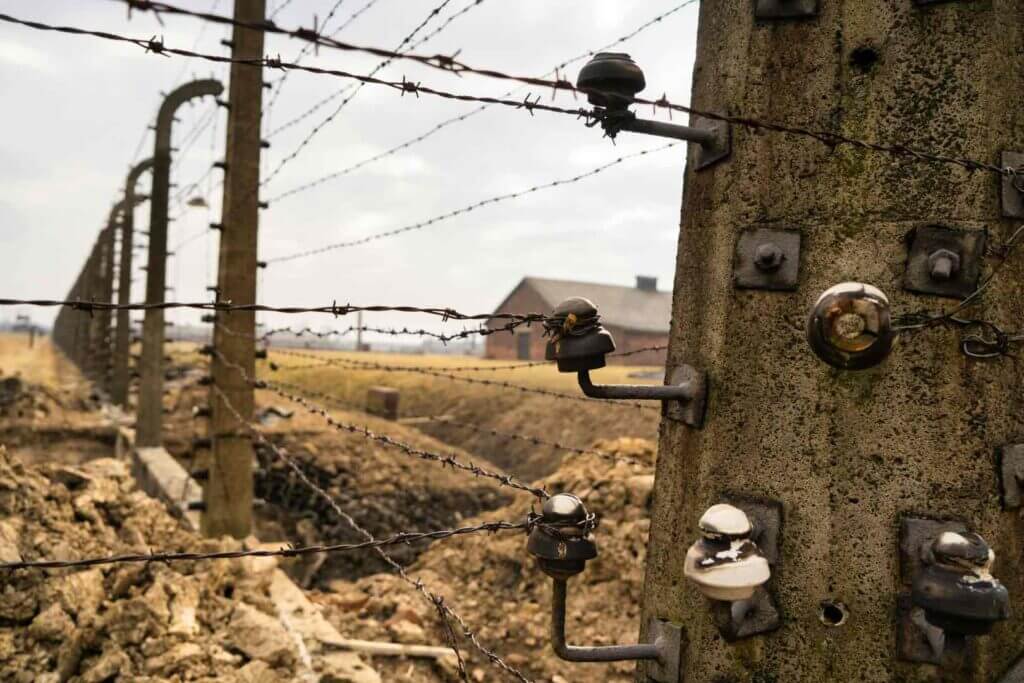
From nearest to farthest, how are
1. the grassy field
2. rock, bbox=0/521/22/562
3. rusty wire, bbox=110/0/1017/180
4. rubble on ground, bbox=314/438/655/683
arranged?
rusty wire, bbox=110/0/1017/180 → rock, bbox=0/521/22/562 → rubble on ground, bbox=314/438/655/683 → the grassy field

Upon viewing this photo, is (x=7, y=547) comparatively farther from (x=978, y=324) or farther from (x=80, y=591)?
(x=978, y=324)

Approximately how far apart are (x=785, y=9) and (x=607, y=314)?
150 ft

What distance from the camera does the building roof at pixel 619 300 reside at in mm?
47188

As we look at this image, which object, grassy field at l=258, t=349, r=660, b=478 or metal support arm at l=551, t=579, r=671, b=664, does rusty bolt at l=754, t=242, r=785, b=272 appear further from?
grassy field at l=258, t=349, r=660, b=478

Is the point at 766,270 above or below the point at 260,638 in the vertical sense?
above

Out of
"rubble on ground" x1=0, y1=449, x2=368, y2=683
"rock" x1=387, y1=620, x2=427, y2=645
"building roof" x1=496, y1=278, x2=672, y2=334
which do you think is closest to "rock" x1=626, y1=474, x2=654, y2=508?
"rock" x1=387, y1=620, x2=427, y2=645

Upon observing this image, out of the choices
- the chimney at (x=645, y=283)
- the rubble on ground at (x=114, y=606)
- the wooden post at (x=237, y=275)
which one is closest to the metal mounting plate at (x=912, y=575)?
the rubble on ground at (x=114, y=606)

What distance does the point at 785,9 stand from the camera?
1945 mm

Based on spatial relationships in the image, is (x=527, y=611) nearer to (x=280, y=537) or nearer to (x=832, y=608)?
(x=280, y=537)

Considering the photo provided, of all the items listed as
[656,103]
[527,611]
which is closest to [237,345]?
[527,611]

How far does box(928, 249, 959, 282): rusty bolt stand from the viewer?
5.90 feet

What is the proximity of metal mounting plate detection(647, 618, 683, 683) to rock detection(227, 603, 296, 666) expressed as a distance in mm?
2690

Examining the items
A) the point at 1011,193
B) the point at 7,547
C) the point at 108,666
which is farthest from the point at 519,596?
the point at 1011,193

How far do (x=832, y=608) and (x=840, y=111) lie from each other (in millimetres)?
1372
